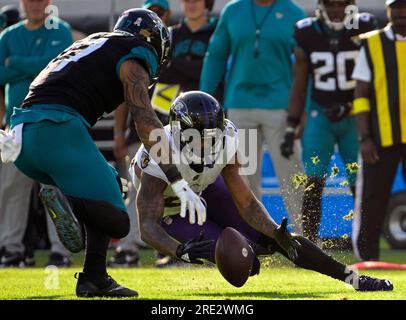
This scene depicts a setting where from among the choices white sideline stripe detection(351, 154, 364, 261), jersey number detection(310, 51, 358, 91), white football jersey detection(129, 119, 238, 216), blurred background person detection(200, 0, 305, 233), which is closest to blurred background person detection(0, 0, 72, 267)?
blurred background person detection(200, 0, 305, 233)

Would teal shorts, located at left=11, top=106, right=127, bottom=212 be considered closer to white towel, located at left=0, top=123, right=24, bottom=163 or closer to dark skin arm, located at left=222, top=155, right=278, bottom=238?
white towel, located at left=0, top=123, right=24, bottom=163

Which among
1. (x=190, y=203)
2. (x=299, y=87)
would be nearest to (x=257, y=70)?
(x=299, y=87)

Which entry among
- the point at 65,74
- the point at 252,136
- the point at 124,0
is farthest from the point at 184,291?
the point at 124,0

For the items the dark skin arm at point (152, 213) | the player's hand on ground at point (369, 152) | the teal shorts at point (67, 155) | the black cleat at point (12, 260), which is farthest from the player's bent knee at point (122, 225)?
the player's hand on ground at point (369, 152)

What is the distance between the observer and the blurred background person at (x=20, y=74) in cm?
912

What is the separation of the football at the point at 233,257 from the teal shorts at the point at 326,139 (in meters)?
3.17

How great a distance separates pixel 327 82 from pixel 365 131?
22.2 inches

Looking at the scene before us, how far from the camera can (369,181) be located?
30.0ft

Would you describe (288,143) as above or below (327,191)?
above

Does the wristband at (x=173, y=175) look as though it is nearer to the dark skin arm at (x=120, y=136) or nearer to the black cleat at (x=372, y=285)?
the black cleat at (x=372, y=285)

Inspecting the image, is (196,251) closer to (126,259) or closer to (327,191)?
(126,259)

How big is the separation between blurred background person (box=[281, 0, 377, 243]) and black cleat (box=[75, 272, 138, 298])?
10.2 ft

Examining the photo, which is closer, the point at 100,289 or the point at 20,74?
the point at 100,289

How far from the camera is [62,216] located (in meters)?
5.85
